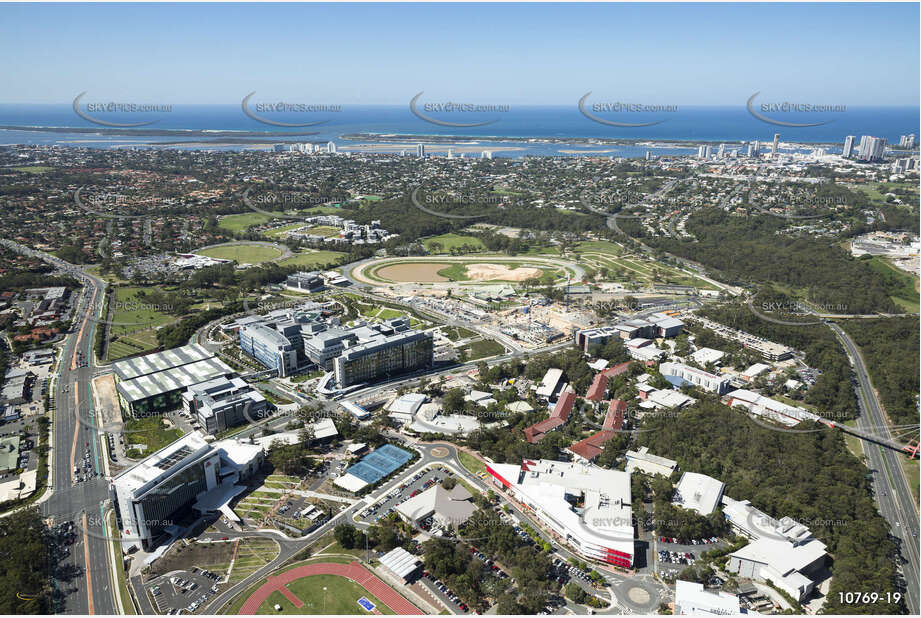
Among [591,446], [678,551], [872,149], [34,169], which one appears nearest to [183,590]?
[678,551]

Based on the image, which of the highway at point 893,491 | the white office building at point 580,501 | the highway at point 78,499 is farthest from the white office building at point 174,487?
the highway at point 893,491

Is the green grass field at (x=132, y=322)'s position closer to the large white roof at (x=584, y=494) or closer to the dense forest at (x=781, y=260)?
the large white roof at (x=584, y=494)

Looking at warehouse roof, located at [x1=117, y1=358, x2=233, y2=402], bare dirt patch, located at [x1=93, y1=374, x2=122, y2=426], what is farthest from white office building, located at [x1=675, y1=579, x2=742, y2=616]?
bare dirt patch, located at [x1=93, y1=374, x2=122, y2=426]

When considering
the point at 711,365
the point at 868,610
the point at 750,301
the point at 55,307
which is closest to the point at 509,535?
the point at 868,610

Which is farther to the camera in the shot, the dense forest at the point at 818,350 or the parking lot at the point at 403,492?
the dense forest at the point at 818,350

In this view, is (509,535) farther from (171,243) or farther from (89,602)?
(171,243)

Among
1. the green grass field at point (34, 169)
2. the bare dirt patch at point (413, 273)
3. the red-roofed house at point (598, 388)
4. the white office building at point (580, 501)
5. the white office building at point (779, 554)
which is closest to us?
the white office building at point (779, 554)
